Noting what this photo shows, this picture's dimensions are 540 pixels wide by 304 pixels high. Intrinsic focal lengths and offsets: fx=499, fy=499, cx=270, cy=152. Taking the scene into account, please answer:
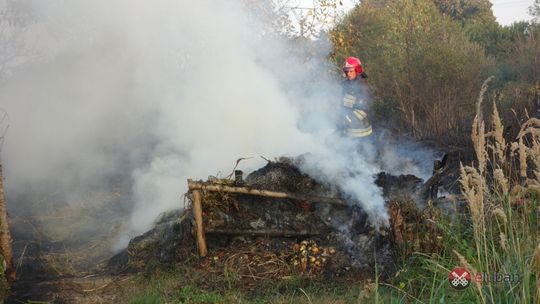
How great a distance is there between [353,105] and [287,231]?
316 cm

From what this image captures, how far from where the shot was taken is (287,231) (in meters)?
6.22

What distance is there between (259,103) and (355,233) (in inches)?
129

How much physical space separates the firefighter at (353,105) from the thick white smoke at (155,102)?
1.00 feet

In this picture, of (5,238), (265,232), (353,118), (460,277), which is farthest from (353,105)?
(460,277)

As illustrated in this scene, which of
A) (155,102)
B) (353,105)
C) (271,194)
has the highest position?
(155,102)

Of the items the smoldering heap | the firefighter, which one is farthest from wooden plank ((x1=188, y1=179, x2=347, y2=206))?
the firefighter

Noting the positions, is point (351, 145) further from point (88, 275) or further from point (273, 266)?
point (88, 275)

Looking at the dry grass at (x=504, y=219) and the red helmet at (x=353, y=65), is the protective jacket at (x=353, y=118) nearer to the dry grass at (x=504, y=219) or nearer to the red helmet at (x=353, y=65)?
the red helmet at (x=353, y=65)

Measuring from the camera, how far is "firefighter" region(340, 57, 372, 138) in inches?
330

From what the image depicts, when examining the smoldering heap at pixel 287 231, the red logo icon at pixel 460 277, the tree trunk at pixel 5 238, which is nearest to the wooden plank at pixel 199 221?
the smoldering heap at pixel 287 231

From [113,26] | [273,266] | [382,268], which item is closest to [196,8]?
[113,26]

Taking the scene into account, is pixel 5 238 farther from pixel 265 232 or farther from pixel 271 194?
pixel 271 194

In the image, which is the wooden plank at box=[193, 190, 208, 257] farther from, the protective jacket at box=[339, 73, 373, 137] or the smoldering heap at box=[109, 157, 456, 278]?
the protective jacket at box=[339, 73, 373, 137]

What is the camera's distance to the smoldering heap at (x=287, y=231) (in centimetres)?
562
